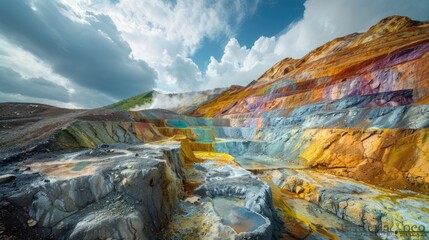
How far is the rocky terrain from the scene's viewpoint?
573cm

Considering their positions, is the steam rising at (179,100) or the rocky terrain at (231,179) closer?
the rocky terrain at (231,179)

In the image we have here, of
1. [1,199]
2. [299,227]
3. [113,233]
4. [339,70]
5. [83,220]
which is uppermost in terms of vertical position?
[339,70]

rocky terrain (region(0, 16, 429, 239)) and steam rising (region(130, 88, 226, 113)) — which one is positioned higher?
steam rising (region(130, 88, 226, 113))

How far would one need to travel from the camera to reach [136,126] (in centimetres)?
2045

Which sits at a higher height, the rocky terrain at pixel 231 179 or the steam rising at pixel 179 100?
the steam rising at pixel 179 100

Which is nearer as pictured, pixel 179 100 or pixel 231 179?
pixel 231 179

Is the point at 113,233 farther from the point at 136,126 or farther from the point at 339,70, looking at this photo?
the point at 339,70

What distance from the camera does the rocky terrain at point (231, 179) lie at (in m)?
5.73

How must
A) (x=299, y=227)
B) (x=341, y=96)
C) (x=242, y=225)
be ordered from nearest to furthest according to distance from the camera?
(x=242, y=225)
(x=299, y=227)
(x=341, y=96)

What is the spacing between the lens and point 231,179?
1216 cm

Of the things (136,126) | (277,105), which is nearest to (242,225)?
(136,126)

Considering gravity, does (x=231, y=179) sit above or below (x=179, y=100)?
below

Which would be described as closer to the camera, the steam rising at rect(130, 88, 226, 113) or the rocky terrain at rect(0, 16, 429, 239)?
the rocky terrain at rect(0, 16, 429, 239)

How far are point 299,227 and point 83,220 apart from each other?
29.8 ft
